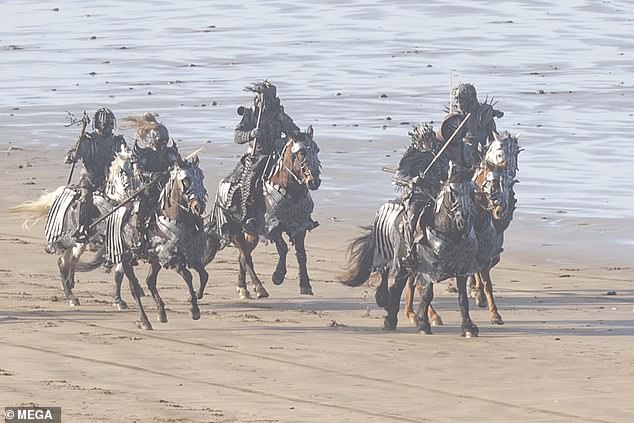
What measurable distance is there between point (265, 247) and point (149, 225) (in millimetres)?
5571

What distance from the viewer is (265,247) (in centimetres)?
2386

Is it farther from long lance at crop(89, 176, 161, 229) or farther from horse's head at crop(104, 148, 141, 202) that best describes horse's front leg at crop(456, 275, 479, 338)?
horse's head at crop(104, 148, 141, 202)

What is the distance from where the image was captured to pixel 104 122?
1967 centimetres

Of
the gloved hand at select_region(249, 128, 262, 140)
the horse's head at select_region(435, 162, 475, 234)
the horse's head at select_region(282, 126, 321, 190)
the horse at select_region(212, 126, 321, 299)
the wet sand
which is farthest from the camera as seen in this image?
the gloved hand at select_region(249, 128, 262, 140)

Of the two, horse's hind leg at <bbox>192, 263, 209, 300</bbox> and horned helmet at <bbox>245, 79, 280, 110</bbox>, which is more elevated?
horned helmet at <bbox>245, 79, 280, 110</bbox>

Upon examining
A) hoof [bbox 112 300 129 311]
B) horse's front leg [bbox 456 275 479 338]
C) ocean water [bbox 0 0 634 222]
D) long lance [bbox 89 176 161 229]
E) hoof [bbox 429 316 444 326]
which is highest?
long lance [bbox 89 176 161 229]

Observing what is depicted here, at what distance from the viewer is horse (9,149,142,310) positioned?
18.9 meters

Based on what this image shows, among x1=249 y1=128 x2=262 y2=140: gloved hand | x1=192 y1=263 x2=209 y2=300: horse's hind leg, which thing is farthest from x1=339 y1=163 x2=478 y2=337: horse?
x1=249 y1=128 x2=262 y2=140: gloved hand

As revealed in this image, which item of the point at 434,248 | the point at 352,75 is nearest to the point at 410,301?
the point at 434,248

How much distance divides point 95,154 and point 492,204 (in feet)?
14.0

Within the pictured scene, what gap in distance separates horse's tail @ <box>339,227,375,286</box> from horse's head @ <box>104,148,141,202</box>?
2.22 meters

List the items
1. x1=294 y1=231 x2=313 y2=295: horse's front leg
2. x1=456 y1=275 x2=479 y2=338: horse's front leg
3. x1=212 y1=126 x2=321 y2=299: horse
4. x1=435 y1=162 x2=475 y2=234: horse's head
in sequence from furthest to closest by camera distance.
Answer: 1. x1=294 y1=231 x2=313 y2=295: horse's front leg
2. x1=212 y1=126 x2=321 y2=299: horse
3. x1=456 y1=275 x2=479 y2=338: horse's front leg
4. x1=435 y1=162 x2=475 y2=234: horse's head

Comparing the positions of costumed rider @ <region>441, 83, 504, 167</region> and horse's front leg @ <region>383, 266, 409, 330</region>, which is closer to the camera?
horse's front leg @ <region>383, 266, 409, 330</region>

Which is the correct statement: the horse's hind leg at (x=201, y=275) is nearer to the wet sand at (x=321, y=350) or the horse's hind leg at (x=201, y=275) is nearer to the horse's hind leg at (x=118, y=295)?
the wet sand at (x=321, y=350)
